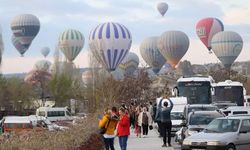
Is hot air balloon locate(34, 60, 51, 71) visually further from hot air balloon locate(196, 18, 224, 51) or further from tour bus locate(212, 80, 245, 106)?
tour bus locate(212, 80, 245, 106)

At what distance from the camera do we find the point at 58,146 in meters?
15.6

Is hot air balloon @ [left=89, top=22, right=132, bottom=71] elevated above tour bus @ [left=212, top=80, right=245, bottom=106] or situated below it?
above

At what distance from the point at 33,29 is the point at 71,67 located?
389 inches

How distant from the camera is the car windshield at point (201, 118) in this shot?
24125mm

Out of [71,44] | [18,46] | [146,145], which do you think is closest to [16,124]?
[146,145]

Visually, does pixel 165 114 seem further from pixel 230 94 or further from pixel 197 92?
pixel 230 94

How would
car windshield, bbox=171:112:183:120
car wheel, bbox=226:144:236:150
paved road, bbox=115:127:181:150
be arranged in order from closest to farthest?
car wheel, bbox=226:144:236:150 → paved road, bbox=115:127:181:150 → car windshield, bbox=171:112:183:120

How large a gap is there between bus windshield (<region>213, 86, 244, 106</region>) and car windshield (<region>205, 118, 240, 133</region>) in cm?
2856

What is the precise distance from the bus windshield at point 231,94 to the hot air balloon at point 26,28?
66937 millimetres

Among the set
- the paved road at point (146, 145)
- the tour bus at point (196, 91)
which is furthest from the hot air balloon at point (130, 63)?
the paved road at point (146, 145)

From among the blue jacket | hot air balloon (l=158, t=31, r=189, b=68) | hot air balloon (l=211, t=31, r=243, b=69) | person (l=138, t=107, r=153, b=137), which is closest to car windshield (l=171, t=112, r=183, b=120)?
person (l=138, t=107, r=153, b=137)

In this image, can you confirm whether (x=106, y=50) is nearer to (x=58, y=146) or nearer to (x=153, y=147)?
(x=153, y=147)

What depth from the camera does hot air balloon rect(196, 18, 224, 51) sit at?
100438 mm

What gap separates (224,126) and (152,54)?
3505 inches
